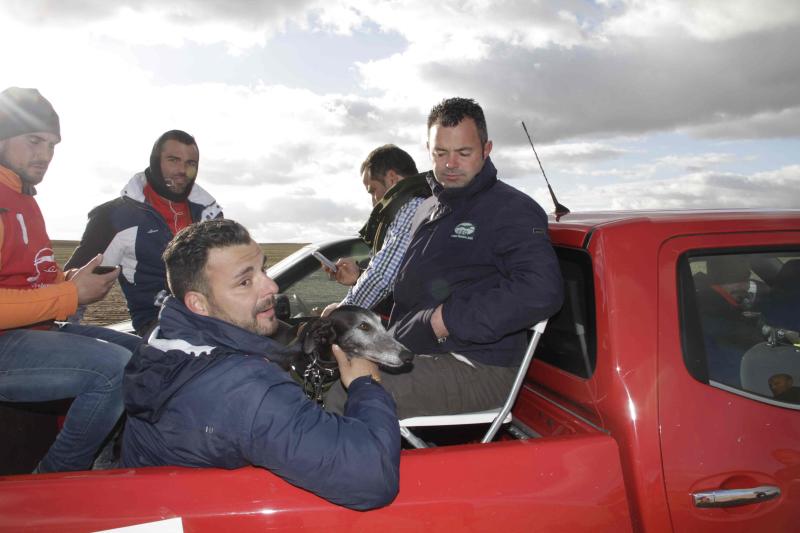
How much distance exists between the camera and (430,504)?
1669 mm

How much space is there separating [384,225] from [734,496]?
8.25 feet

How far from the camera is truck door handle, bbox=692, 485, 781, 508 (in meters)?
1.84

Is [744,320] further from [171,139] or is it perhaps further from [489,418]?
[171,139]

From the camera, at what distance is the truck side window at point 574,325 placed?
215 cm

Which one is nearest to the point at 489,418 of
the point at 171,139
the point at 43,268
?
the point at 43,268

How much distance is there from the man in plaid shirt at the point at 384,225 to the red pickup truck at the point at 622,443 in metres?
1.22

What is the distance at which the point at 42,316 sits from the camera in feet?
7.80

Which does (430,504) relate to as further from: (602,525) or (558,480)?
(602,525)

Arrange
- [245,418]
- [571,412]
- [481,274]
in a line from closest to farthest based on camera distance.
Answer: [245,418]
[571,412]
[481,274]

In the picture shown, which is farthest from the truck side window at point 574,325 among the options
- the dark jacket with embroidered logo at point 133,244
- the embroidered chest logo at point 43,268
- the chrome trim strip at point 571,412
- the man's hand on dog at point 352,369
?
the dark jacket with embroidered logo at point 133,244

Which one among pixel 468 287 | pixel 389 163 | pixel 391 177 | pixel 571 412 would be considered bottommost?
pixel 571 412

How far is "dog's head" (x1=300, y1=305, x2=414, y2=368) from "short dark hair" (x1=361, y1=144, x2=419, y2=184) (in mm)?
1405

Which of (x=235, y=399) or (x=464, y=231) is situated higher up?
(x=464, y=231)

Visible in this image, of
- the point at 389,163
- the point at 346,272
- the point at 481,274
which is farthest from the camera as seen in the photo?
the point at 389,163
